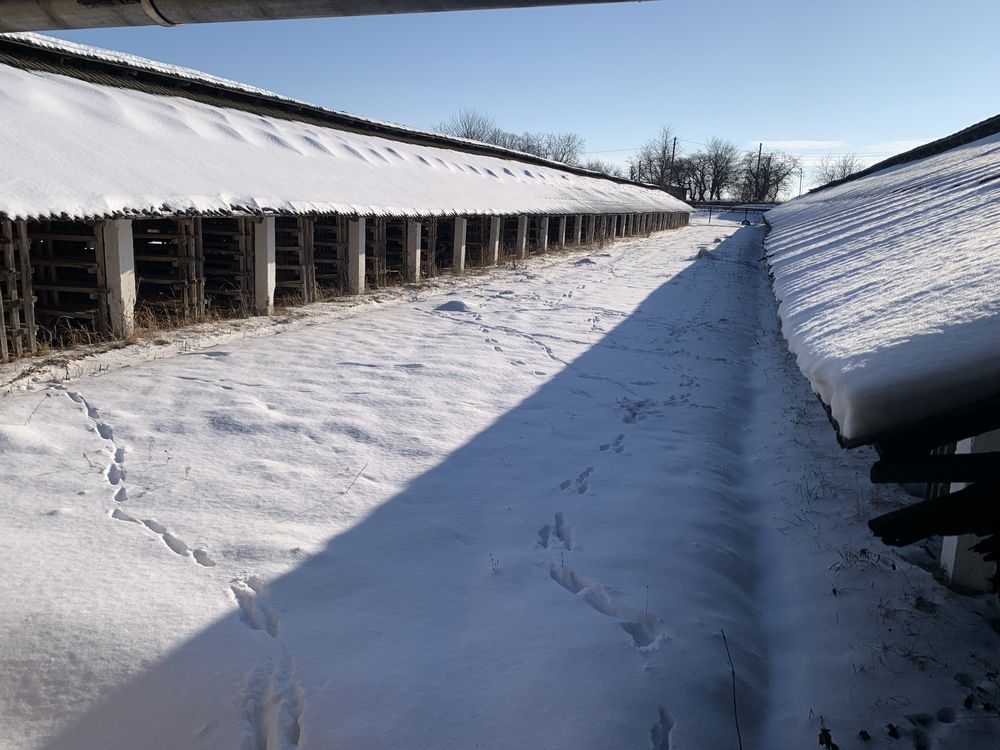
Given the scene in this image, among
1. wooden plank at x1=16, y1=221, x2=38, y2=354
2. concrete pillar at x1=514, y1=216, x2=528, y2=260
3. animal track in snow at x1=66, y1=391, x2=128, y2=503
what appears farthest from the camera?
concrete pillar at x1=514, y1=216, x2=528, y2=260

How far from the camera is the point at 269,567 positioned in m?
4.57

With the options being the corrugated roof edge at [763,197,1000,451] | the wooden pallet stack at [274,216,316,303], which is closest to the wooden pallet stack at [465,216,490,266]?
the wooden pallet stack at [274,216,316,303]

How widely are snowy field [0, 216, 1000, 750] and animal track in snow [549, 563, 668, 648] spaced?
0.02m

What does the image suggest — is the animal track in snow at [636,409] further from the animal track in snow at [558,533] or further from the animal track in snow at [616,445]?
the animal track in snow at [558,533]

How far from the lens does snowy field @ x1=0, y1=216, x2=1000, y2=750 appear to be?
340cm

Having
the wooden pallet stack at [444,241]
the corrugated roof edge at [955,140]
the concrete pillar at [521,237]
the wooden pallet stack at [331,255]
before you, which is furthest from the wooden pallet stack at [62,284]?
the corrugated roof edge at [955,140]

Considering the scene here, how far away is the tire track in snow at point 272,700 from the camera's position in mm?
3236

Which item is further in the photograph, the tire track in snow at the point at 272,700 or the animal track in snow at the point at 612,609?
the animal track in snow at the point at 612,609

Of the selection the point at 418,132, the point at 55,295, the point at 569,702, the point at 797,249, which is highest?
the point at 418,132

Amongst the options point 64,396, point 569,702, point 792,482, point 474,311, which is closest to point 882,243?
point 792,482

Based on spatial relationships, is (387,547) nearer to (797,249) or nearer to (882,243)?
(882,243)

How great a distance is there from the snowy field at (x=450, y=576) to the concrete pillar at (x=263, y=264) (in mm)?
4099

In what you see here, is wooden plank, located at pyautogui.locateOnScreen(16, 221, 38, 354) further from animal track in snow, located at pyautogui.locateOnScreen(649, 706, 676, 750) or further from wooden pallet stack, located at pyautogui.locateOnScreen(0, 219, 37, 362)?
animal track in snow, located at pyautogui.locateOnScreen(649, 706, 676, 750)

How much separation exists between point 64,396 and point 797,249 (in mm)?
8450
